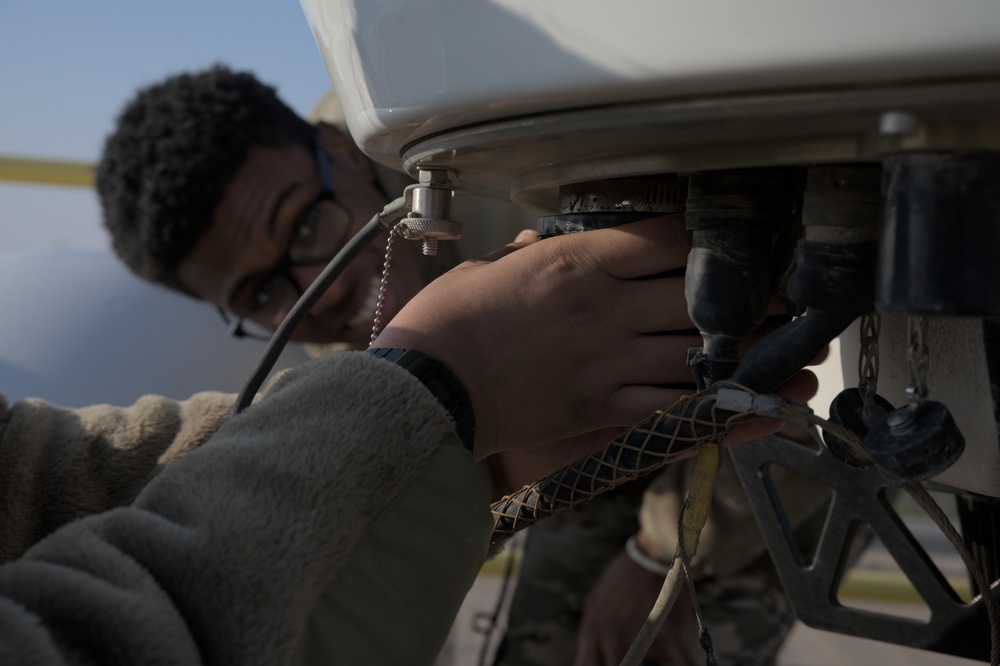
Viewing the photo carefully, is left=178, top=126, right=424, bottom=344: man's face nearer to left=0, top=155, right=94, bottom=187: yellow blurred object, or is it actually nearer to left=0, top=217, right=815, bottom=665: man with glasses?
left=0, top=155, right=94, bottom=187: yellow blurred object

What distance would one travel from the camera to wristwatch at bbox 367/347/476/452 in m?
0.44

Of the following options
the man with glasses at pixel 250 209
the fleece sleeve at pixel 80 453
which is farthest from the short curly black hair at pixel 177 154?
the fleece sleeve at pixel 80 453

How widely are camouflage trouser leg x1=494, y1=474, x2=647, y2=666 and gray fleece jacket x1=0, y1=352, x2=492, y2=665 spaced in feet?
3.31

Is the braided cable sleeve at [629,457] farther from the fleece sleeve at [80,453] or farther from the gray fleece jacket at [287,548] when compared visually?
the fleece sleeve at [80,453]

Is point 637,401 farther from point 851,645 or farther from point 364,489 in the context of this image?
point 851,645

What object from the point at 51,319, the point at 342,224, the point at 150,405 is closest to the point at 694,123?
the point at 150,405

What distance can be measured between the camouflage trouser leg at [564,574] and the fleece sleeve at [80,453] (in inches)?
29.7

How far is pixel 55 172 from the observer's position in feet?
5.65

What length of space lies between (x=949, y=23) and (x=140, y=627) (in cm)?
35

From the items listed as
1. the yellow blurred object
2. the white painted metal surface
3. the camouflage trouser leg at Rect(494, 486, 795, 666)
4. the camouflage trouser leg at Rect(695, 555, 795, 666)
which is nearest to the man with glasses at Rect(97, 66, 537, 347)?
the yellow blurred object

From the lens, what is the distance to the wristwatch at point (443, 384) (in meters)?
0.44

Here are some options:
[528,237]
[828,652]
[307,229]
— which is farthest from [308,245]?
[828,652]

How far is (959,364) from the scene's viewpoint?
442mm

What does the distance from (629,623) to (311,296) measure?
2.75 feet
